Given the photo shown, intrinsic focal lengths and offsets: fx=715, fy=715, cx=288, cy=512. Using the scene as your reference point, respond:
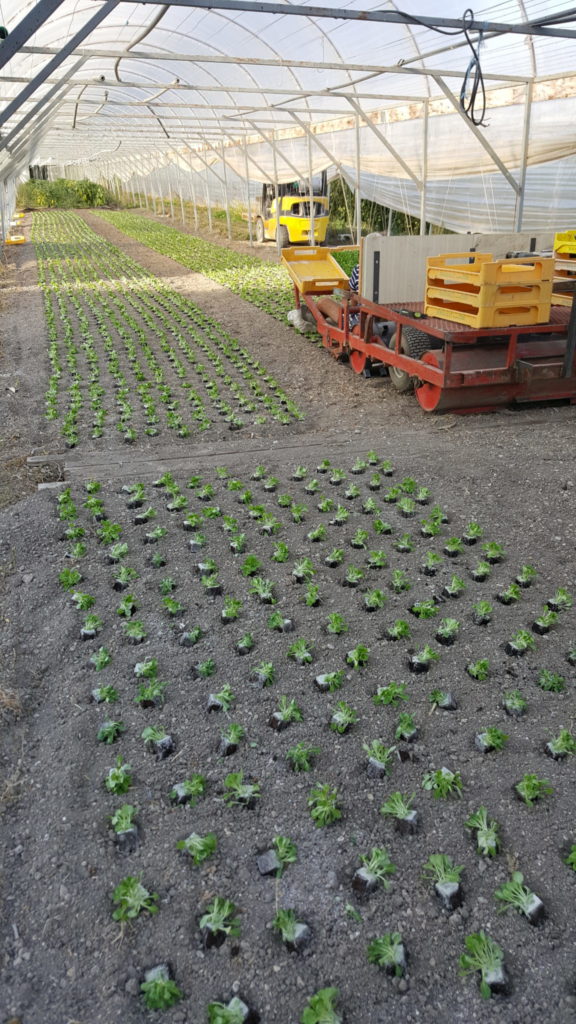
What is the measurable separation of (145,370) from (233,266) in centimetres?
1064

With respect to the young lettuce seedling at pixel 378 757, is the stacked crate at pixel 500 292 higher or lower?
higher

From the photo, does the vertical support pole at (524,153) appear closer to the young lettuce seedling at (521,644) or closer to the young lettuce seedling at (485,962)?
the young lettuce seedling at (521,644)

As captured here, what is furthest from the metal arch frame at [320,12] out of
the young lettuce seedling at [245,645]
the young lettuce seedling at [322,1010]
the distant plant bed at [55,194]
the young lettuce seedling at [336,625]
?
the distant plant bed at [55,194]

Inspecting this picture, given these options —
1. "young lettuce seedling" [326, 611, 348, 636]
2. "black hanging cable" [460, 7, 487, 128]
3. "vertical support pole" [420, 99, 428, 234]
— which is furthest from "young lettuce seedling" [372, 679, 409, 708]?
"vertical support pole" [420, 99, 428, 234]

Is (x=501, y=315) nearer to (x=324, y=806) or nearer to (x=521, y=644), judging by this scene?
(x=521, y=644)

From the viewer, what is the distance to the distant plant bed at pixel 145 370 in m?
7.21

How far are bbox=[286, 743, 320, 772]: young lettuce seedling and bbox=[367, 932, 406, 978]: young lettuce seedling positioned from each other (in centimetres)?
77

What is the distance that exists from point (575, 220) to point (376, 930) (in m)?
12.7

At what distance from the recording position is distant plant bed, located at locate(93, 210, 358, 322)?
13.9 m

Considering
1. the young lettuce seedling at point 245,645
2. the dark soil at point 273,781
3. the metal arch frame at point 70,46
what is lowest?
the dark soil at point 273,781

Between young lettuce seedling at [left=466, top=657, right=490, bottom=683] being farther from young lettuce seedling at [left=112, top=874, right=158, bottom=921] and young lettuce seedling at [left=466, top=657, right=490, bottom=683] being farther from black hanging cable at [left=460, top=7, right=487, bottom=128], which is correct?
black hanging cable at [left=460, top=7, right=487, bottom=128]

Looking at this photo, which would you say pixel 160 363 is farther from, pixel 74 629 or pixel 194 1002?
pixel 194 1002

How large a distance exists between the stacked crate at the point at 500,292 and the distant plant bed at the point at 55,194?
156 ft

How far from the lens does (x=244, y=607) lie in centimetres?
399
